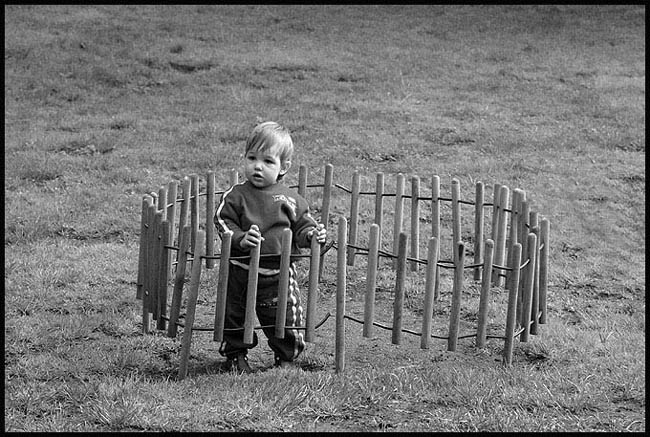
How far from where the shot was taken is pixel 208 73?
49.2ft

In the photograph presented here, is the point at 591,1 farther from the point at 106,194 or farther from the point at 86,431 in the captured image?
the point at 86,431

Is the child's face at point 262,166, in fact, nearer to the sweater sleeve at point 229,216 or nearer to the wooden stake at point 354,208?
the sweater sleeve at point 229,216

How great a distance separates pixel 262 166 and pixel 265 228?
1.19 feet

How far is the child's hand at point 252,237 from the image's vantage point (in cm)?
500

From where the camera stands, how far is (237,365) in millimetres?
5383

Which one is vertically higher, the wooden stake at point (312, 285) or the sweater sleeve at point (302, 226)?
the sweater sleeve at point (302, 226)

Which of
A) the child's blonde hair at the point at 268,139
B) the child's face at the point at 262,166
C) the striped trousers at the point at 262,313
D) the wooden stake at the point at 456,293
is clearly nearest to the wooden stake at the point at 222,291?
the striped trousers at the point at 262,313

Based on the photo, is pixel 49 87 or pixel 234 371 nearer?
pixel 234 371

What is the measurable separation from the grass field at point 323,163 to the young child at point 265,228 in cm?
22

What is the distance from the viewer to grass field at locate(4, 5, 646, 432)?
490 cm

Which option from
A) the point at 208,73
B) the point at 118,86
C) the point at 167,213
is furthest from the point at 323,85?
the point at 167,213

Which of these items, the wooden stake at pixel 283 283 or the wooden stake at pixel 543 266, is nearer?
the wooden stake at pixel 283 283

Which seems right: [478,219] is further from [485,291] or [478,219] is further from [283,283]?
[283,283]

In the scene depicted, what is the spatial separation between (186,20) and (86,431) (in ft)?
50.2
